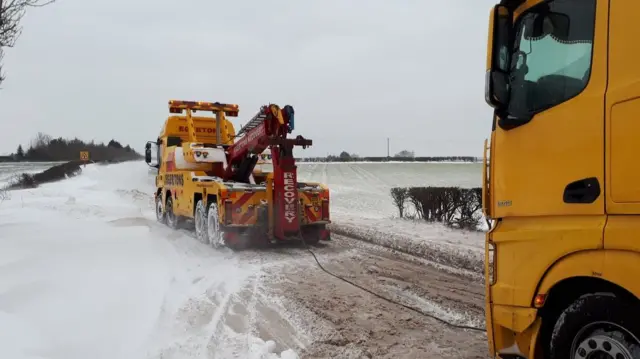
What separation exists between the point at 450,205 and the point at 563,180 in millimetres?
9473

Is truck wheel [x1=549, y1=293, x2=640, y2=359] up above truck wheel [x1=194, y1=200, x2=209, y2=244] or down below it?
above

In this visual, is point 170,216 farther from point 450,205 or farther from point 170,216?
point 450,205

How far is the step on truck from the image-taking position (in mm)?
9141

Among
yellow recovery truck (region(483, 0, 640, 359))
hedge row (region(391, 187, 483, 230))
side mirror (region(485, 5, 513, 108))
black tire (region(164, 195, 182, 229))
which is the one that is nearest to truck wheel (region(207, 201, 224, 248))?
black tire (region(164, 195, 182, 229))

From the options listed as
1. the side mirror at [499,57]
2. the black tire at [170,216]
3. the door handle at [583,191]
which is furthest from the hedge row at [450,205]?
the door handle at [583,191]

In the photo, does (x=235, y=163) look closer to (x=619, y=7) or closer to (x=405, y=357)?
(x=405, y=357)

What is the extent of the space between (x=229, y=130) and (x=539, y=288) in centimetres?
1128

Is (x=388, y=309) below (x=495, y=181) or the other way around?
below

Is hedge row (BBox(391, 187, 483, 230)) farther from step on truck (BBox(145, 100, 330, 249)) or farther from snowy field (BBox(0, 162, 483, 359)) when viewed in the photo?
step on truck (BBox(145, 100, 330, 249))

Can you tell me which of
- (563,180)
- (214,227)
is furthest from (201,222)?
(563,180)

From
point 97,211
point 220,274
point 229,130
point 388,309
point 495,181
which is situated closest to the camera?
point 495,181

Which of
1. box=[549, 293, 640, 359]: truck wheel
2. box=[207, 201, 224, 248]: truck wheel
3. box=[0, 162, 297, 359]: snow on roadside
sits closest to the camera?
box=[549, 293, 640, 359]: truck wheel

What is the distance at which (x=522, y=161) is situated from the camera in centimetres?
306

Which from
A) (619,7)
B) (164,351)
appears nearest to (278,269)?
(164,351)
